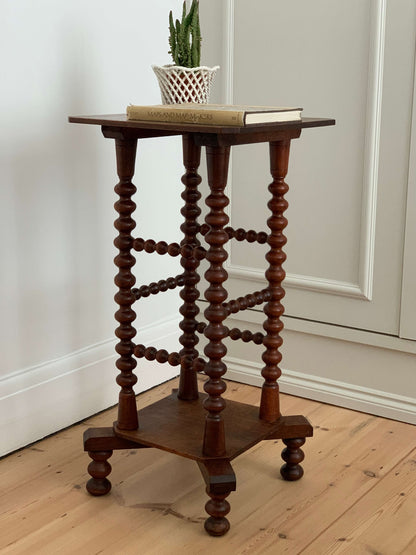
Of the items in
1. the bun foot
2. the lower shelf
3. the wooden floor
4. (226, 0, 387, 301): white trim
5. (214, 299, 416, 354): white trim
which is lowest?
the wooden floor

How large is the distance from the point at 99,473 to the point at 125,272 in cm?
48

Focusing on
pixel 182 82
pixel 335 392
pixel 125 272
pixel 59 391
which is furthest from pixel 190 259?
pixel 335 392

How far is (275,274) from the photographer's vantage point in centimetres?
183

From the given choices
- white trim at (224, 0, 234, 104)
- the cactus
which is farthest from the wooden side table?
white trim at (224, 0, 234, 104)

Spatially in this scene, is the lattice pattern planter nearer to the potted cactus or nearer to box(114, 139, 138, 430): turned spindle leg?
the potted cactus

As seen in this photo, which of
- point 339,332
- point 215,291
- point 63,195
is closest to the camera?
point 215,291

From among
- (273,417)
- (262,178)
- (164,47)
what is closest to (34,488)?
(273,417)

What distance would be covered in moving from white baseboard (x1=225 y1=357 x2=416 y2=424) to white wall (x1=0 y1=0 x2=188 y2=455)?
1.19 ft

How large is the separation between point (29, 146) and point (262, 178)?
770 mm

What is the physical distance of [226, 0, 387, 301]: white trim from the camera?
213 cm

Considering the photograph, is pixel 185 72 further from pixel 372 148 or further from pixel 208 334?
pixel 372 148

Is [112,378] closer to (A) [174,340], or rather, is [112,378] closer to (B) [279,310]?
(A) [174,340]

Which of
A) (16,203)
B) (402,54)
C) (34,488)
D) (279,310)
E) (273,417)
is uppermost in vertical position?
(402,54)

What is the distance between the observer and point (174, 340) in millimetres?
2570
